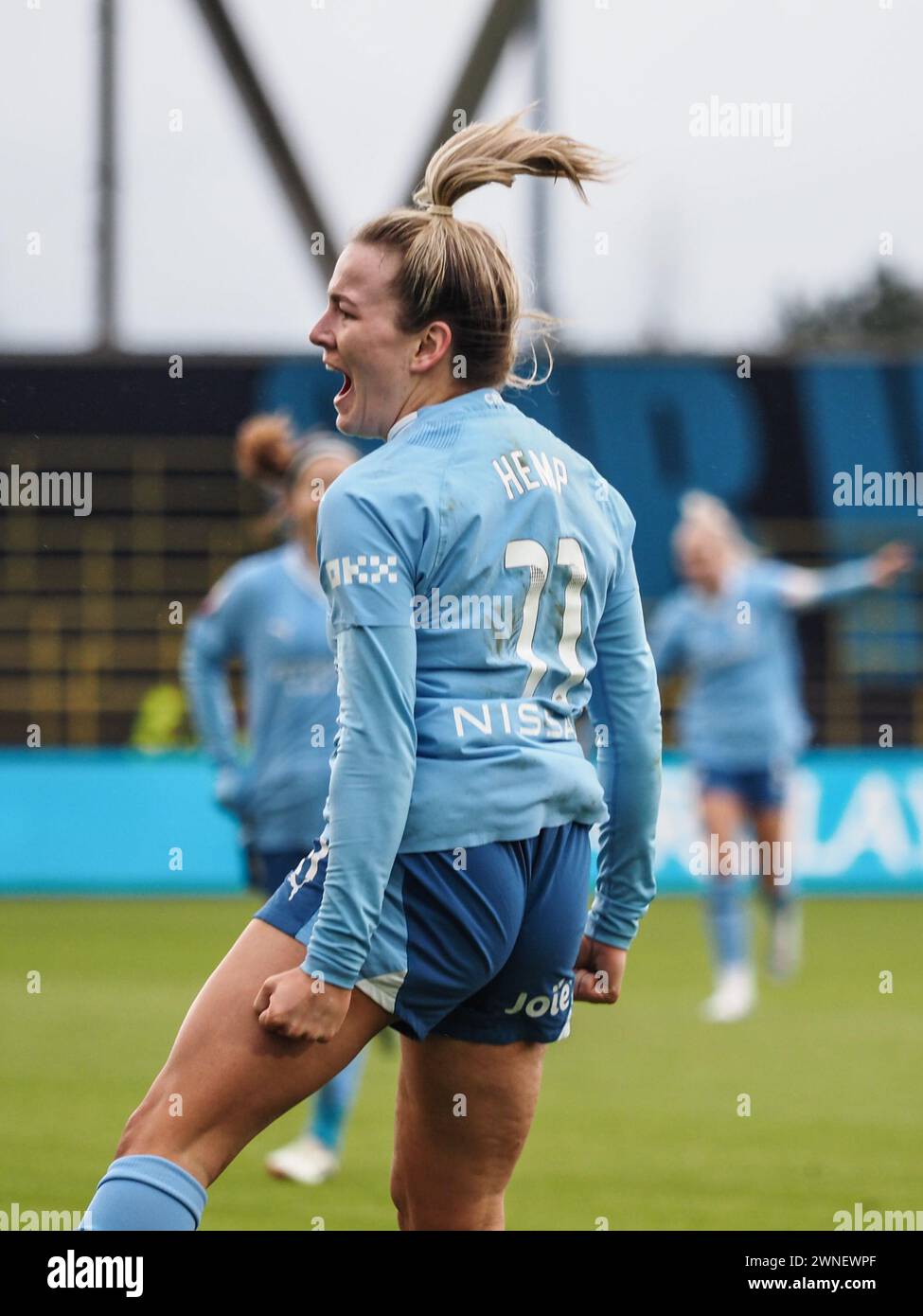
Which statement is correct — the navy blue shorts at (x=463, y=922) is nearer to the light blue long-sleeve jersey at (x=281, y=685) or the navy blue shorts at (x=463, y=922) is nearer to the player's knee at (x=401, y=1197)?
the player's knee at (x=401, y=1197)

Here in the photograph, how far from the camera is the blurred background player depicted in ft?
19.0

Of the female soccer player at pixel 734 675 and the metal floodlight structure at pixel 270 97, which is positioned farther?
the metal floodlight structure at pixel 270 97

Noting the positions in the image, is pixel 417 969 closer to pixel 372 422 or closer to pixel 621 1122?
pixel 372 422

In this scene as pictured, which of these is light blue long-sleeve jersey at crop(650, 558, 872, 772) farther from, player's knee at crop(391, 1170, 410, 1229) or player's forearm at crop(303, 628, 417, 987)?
player's forearm at crop(303, 628, 417, 987)

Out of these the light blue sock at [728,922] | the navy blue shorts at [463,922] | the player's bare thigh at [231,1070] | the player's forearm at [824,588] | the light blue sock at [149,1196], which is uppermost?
the player's forearm at [824,588]

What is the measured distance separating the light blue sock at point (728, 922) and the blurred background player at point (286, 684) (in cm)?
322

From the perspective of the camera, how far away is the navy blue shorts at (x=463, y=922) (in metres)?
2.98

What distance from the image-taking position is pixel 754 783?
980 centimetres

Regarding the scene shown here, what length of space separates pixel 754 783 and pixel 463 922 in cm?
697

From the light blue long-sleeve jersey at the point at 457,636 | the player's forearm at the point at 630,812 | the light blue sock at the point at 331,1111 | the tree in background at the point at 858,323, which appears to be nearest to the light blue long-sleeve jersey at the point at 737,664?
the light blue sock at the point at 331,1111

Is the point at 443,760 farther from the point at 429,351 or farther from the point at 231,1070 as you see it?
the point at 429,351

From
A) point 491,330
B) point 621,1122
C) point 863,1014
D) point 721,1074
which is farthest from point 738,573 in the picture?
point 491,330

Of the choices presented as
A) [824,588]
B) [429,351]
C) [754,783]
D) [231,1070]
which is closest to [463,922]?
[231,1070]

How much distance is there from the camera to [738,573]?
9.94 meters
